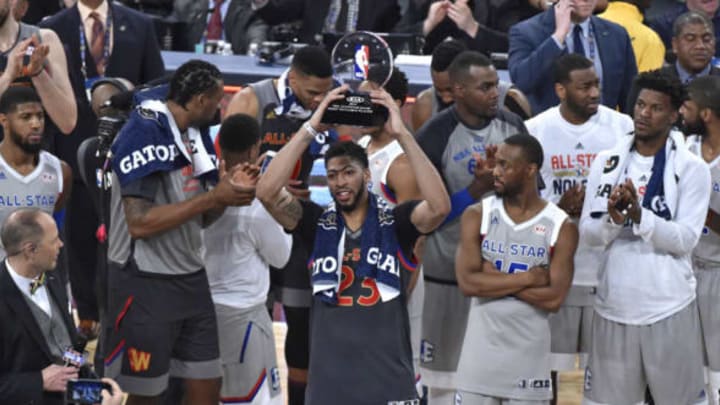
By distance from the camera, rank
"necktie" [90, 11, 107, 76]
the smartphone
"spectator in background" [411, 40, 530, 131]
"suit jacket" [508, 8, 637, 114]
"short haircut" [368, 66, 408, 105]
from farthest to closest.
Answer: "necktie" [90, 11, 107, 76] < "suit jacket" [508, 8, 637, 114] < "spectator in background" [411, 40, 530, 131] < "short haircut" [368, 66, 408, 105] < the smartphone

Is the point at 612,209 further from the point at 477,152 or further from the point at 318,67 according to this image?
the point at 318,67

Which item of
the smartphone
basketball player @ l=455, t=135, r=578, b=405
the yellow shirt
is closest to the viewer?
the smartphone

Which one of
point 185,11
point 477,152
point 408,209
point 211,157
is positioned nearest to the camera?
point 408,209

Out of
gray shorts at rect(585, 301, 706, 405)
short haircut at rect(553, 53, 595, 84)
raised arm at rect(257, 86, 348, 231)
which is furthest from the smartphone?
short haircut at rect(553, 53, 595, 84)

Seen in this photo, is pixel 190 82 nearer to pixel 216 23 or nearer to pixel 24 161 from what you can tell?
pixel 24 161

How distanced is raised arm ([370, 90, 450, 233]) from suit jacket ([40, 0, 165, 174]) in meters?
3.15

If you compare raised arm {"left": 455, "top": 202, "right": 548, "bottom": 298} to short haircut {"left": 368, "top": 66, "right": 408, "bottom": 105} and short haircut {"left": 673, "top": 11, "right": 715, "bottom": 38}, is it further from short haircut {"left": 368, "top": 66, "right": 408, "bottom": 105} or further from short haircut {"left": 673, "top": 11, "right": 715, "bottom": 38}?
short haircut {"left": 673, "top": 11, "right": 715, "bottom": 38}

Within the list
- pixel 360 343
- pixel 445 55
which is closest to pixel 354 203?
pixel 360 343

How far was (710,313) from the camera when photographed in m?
7.68

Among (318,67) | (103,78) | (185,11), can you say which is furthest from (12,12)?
(185,11)

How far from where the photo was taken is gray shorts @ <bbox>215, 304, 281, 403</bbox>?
281 inches

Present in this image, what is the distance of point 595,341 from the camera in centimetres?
725

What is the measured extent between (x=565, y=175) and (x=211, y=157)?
1812mm

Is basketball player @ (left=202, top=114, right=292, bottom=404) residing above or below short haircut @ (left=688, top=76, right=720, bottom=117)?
below
